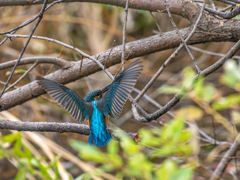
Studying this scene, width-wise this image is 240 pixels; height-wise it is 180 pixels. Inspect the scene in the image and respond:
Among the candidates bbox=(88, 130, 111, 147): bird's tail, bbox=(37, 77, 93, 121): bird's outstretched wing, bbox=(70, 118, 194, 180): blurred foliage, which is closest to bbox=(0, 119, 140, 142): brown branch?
bbox=(88, 130, 111, 147): bird's tail

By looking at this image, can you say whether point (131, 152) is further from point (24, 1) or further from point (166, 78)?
point (166, 78)

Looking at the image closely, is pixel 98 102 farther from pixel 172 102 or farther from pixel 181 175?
pixel 181 175

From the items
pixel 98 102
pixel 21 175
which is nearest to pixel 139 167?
pixel 21 175

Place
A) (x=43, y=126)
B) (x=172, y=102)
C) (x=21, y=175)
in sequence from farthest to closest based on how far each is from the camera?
(x=43, y=126) < (x=172, y=102) < (x=21, y=175)

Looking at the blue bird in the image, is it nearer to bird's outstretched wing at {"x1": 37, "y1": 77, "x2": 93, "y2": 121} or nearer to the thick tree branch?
bird's outstretched wing at {"x1": 37, "y1": 77, "x2": 93, "y2": 121}

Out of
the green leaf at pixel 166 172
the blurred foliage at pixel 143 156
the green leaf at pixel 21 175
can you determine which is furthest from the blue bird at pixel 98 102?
the green leaf at pixel 166 172

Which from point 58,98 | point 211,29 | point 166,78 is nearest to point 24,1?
point 58,98

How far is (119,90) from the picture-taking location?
6.79 feet

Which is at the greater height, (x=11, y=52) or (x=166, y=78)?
(x=11, y=52)

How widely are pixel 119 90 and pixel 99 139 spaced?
33 cm

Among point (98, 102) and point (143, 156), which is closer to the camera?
point (143, 156)

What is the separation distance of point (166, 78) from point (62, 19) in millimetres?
1712

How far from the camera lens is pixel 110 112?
2.16 metres

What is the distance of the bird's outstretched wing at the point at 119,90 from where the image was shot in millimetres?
1955
